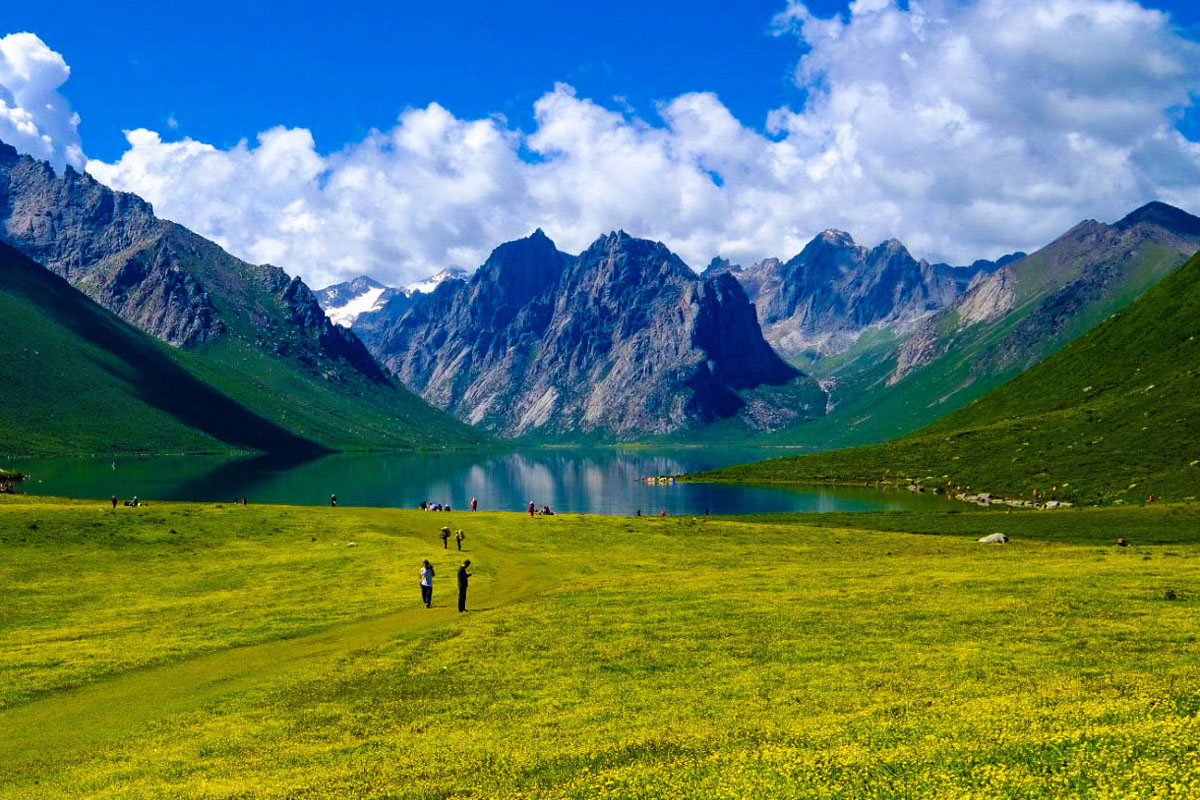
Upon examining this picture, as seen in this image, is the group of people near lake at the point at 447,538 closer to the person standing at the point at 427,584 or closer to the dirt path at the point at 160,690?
the person standing at the point at 427,584

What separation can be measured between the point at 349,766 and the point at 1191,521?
350ft

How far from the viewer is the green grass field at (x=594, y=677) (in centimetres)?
2400

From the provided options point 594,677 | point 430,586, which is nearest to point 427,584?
point 430,586

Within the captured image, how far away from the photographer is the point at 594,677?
35156mm

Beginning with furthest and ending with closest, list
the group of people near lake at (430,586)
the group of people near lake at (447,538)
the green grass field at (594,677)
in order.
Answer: the group of people near lake at (447,538) < the group of people near lake at (430,586) < the green grass field at (594,677)

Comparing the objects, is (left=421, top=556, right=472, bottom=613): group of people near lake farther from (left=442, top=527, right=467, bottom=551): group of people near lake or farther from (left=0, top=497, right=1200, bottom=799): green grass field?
(left=442, top=527, right=467, bottom=551): group of people near lake

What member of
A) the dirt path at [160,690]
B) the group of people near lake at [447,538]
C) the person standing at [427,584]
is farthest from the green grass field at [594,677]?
the group of people near lake at [447,538]

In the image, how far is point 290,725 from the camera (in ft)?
101

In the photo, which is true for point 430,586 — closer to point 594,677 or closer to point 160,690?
point 160,690

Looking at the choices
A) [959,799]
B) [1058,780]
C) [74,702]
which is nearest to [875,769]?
[959,799]

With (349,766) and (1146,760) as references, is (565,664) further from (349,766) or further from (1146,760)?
(1146,760)

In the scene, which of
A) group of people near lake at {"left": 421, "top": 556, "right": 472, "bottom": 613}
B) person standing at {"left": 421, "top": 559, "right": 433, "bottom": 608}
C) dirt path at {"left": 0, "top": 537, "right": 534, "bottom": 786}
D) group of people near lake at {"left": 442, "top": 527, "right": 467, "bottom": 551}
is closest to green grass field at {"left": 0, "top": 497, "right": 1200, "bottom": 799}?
dirt path at {"left": 0, "top": 537, "right": 534, "bottom": 786}

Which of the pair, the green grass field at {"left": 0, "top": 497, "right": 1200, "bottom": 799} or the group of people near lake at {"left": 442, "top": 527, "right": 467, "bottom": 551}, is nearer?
the green grass field at {"left": 0, "top": 497, "right": 1200, "bottom": 799}

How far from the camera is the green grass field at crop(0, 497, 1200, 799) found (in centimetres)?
2400
